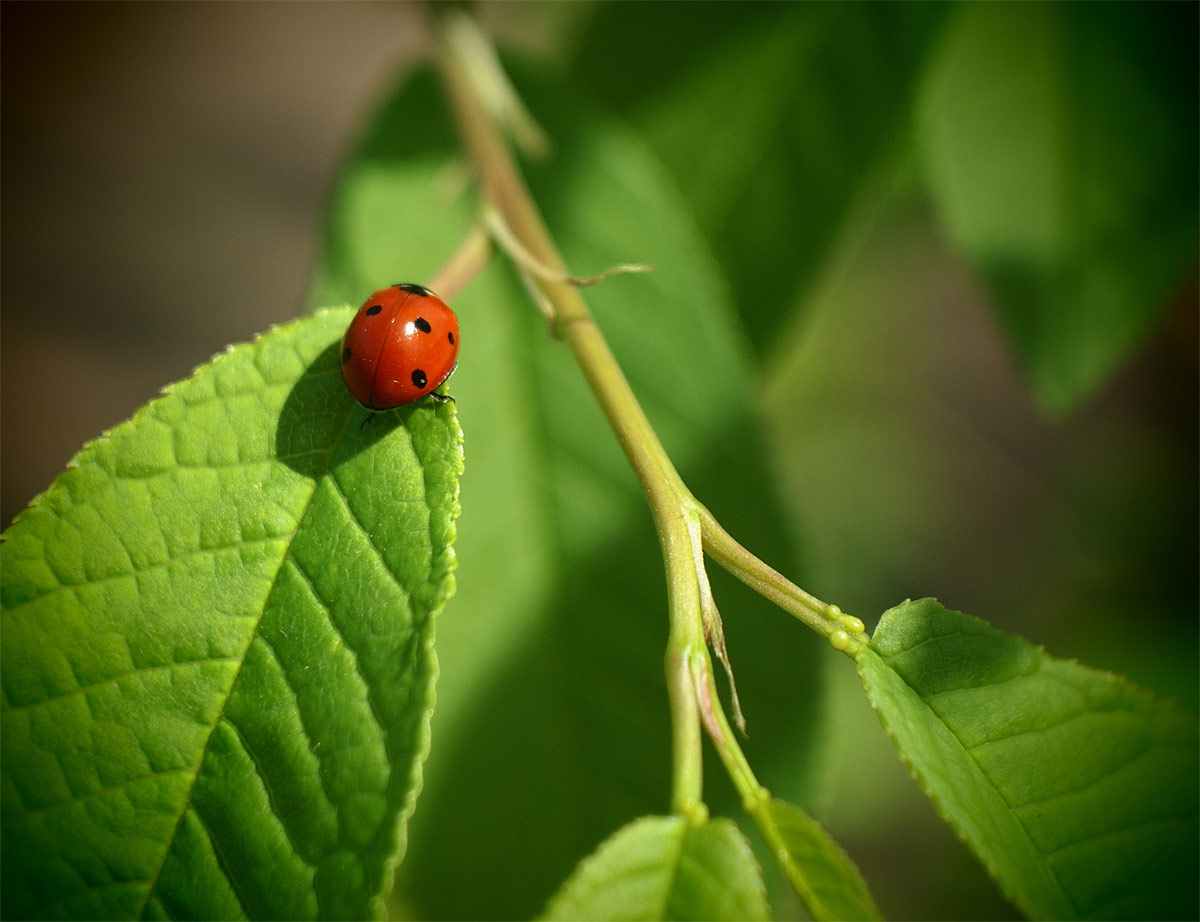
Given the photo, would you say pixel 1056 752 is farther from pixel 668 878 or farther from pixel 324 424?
pixel 324 424

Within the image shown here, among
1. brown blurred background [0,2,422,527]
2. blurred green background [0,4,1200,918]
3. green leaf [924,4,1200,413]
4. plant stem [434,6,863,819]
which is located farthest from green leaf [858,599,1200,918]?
brown blurred background [0,2,422,527]

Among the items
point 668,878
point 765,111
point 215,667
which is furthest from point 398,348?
point 765,111

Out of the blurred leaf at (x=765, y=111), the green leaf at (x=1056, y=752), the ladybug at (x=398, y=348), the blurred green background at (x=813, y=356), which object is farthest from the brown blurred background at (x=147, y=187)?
the green leaf at (x=1056, y=752)

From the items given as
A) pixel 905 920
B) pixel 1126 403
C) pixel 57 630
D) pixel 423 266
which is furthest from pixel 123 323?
pixel 1126 403

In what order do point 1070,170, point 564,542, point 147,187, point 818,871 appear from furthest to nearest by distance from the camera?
1. point 147,187
2. point 1070,170
3. point 564,542
4. point 818,871

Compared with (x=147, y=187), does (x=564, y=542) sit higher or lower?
lower

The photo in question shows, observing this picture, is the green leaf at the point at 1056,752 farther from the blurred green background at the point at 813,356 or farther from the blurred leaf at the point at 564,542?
the blurred green background at the point at 813,356
